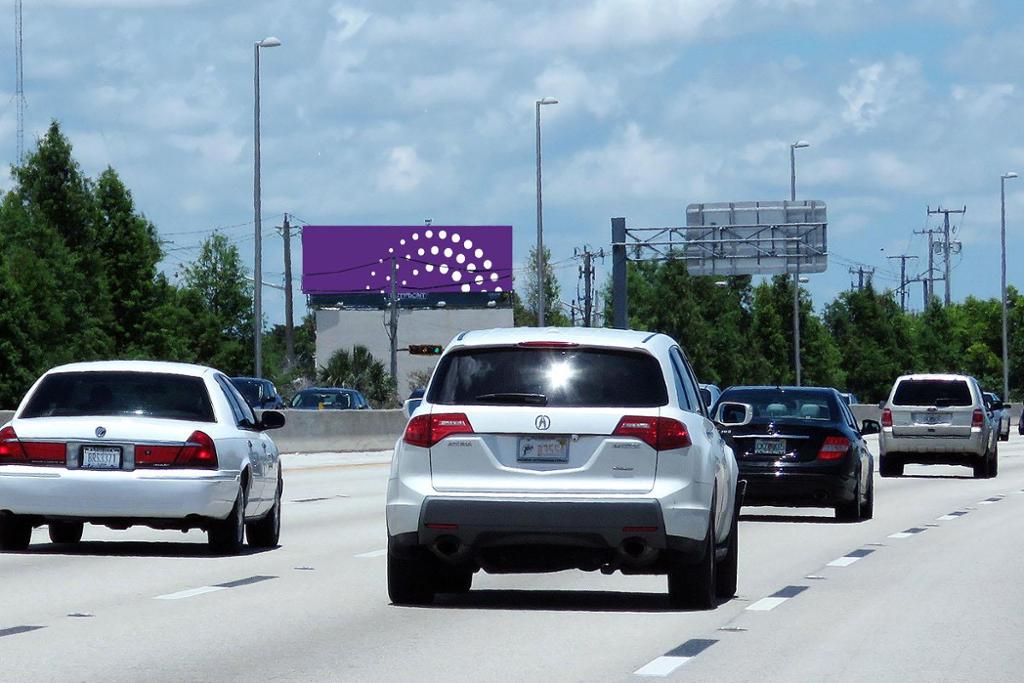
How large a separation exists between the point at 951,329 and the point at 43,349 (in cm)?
8719

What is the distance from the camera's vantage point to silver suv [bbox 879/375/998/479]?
37.8 meters

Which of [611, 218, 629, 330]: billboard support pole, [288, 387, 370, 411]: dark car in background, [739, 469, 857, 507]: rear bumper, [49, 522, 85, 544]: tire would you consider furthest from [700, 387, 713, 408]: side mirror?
[611, 218, 629, 330]: billboard support pole

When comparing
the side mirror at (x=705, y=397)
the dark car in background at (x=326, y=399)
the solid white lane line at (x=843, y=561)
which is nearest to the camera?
the side mirror at (x=705, y=397)

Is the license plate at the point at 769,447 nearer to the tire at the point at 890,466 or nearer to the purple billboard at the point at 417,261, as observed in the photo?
the tire at the point at 890,466

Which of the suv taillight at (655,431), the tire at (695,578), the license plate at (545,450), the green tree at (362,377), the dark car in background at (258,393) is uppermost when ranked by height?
the green tree at (362,377)

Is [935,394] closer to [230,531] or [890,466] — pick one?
[890,466]

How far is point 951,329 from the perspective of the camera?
153 metres

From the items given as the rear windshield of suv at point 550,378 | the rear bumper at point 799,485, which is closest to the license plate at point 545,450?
the rear windshield of suv at point 550,378

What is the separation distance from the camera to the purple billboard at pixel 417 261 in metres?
150

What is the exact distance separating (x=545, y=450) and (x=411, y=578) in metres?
1.29

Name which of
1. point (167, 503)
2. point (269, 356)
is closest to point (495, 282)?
point (269, 356)

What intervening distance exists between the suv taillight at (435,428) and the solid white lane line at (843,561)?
5.44m

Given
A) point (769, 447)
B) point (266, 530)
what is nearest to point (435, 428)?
point (266, 530)

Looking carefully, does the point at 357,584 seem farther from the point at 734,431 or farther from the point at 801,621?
the point at 734,431
